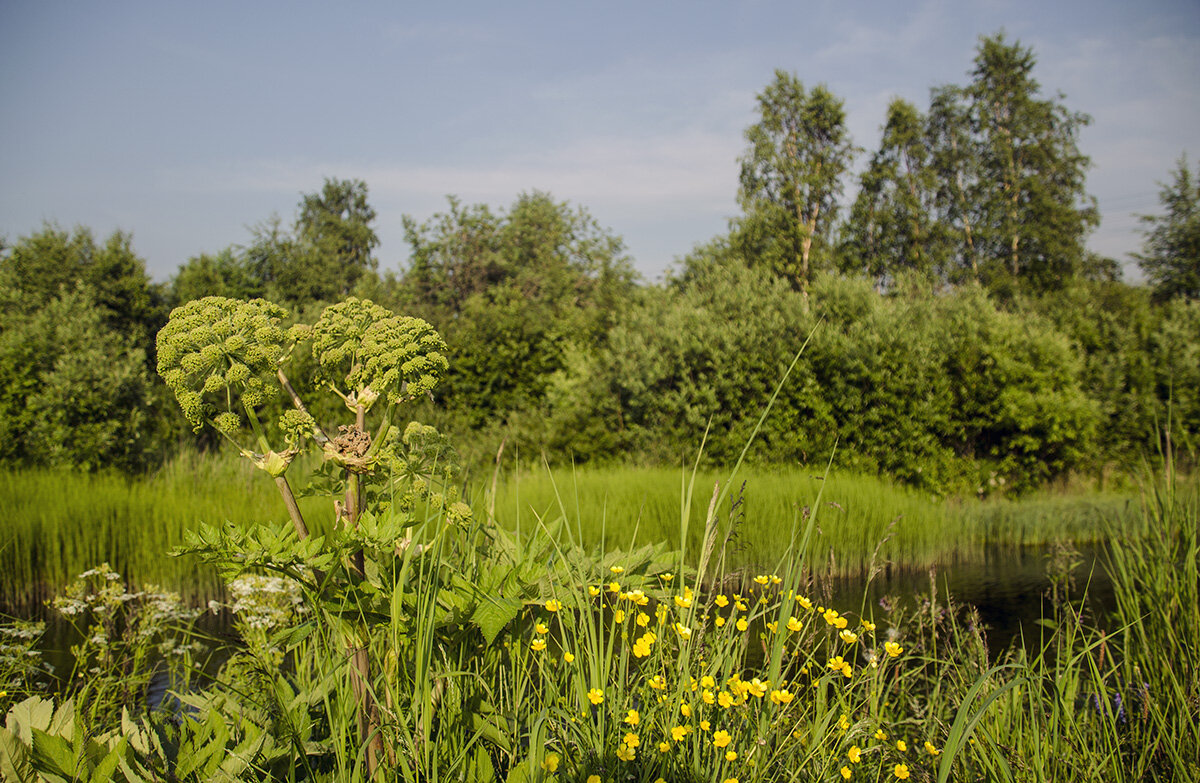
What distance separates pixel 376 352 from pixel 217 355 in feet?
0.93

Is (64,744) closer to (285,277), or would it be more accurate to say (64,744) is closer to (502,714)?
(502,714)

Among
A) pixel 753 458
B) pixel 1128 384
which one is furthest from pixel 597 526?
pixel 1128 384

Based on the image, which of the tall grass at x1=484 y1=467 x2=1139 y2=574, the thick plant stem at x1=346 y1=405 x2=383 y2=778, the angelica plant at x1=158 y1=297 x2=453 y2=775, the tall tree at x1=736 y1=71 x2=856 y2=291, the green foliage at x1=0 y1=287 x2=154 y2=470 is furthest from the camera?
the tall tree at x1=736 y1=71 x2=856 y2=291

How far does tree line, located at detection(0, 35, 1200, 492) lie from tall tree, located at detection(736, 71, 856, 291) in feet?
0.20

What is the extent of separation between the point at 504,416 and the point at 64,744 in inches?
400

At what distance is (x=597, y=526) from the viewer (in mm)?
5664

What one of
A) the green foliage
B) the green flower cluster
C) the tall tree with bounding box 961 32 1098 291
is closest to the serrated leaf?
the green flower cluster

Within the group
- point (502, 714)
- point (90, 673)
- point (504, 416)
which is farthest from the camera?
point (504, 416)

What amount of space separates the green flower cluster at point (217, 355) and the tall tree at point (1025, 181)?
Result: 76.7ft

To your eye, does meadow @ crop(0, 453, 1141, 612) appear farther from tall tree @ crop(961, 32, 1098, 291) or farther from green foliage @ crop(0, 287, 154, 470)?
tall tree @ crop(961, 32, 1098, 291)

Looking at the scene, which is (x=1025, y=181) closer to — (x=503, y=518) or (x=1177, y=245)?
(x=1177, y=245)

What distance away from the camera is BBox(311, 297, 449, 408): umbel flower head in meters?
1.45

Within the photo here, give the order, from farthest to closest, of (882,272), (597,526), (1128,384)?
(882,272)
(1128,384)
(597,526)

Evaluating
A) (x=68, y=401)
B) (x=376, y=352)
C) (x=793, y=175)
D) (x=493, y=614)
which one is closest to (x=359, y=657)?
(x=493, y=614)
